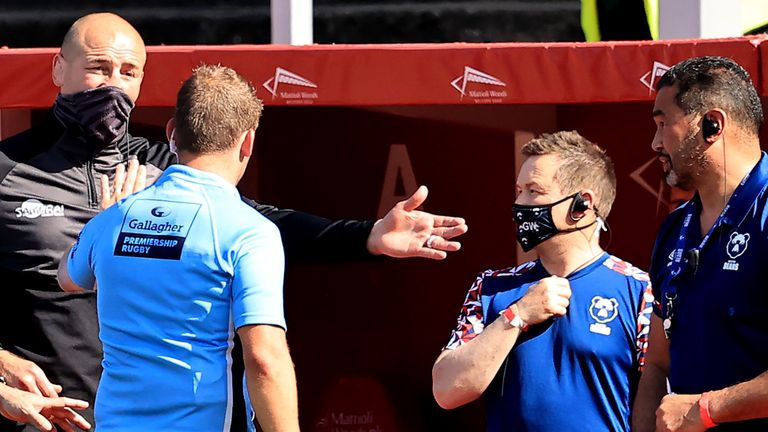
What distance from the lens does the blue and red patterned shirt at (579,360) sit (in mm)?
3398

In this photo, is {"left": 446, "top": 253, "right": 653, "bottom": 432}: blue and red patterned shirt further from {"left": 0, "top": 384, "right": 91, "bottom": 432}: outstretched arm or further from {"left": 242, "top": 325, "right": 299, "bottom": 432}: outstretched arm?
{"left": 0, "top": 384, "right": 91, "bottom": 432}: outstretched arm

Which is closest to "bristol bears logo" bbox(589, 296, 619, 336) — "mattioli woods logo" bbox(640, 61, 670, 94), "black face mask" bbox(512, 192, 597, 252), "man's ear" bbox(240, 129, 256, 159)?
"black face mask" bbox(512, 192, 597, 252)

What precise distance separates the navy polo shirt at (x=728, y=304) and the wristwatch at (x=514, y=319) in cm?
42

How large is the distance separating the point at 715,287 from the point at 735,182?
32cm

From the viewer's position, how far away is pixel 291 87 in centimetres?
488

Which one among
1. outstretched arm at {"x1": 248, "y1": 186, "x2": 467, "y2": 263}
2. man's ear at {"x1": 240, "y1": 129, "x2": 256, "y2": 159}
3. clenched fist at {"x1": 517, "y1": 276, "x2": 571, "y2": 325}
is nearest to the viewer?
man's ear at {"x1": 240, "y1": 129, "x2": 256, "y2": 159}

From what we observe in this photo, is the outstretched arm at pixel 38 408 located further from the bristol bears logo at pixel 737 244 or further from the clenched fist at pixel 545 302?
the bristol bears logo at pixel 737 244

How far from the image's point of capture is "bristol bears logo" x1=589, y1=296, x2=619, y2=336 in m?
3.43

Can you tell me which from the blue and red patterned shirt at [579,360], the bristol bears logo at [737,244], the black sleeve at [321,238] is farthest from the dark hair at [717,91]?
the black sleeve at [321,238]

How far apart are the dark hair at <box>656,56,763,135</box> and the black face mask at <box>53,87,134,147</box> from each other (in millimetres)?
1797

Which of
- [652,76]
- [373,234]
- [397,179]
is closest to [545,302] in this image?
[373,234]

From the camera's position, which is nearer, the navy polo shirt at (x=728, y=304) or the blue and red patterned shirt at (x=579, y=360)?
the navy polo shirt at (x=728, y=304)

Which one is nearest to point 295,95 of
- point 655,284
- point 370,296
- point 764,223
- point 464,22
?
point 370,296

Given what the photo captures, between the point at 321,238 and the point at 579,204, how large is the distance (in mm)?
819
